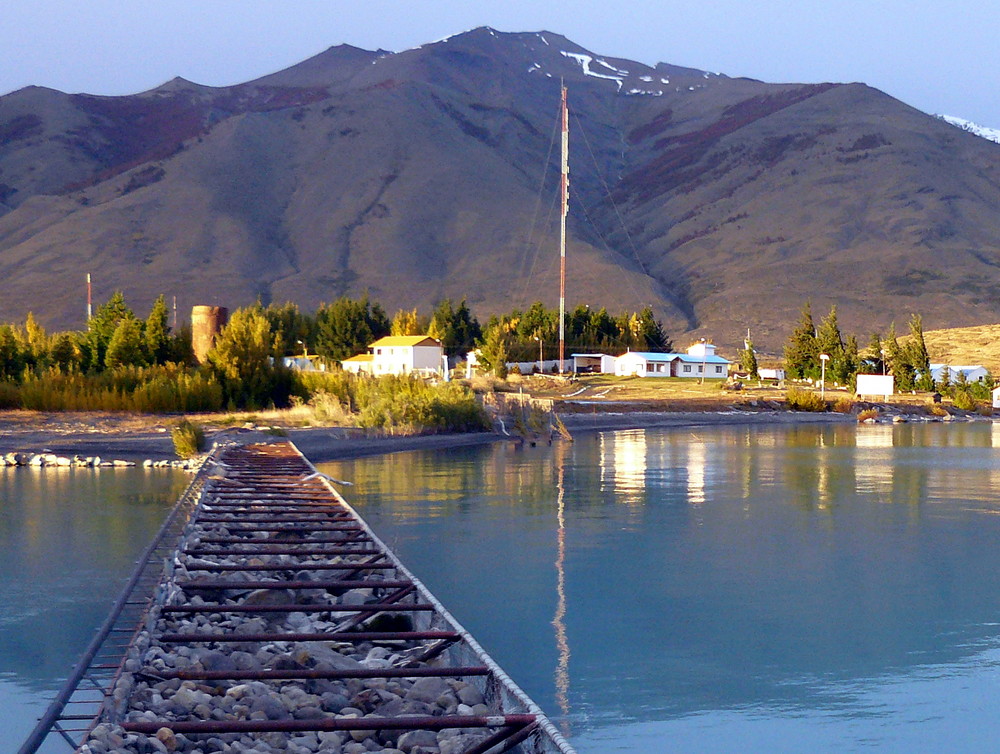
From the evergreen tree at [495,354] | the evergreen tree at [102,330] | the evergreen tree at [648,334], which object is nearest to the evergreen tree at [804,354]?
the evergreen tree at [648,334]

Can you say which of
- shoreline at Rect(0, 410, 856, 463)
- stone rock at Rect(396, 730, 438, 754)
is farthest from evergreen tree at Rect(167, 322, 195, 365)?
stone rock at Rect(396, 730, 438, 754)

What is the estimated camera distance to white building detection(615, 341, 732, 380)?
59.6 meters

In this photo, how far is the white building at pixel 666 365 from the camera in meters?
59.6

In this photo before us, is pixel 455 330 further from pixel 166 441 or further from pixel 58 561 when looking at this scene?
pixel 58 561

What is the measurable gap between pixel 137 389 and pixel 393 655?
23.4m

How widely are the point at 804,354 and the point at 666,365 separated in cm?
663

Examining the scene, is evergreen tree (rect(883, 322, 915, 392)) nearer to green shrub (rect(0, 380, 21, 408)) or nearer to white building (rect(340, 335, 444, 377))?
white building (rect(340, 335, 444, 377))

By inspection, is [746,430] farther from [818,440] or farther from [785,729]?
[785,729]

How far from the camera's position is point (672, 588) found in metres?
11.5

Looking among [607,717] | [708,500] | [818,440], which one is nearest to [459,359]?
[818,440]

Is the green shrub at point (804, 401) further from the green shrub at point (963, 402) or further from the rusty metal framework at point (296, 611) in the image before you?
the rusty metal framework at point (296, 611)

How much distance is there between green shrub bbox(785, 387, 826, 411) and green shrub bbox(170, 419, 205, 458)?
2843 cm

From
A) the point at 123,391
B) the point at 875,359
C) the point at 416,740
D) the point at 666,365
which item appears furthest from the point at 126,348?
→ the point at 875,359

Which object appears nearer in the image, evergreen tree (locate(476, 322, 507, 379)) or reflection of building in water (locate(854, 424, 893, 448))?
reflection of building in water (locate(854, 424, 893, 448))
